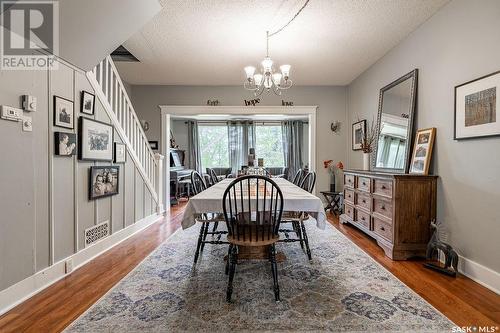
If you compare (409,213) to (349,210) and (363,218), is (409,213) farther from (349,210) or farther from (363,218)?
(349,210)

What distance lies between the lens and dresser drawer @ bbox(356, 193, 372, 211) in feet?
10.7

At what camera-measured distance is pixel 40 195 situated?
2.03m

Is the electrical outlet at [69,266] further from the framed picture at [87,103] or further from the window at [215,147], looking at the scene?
the window at [215,147]

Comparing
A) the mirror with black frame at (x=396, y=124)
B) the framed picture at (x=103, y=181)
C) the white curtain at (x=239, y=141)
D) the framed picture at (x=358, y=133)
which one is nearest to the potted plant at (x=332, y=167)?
the framed picture at (x=358, y=133)

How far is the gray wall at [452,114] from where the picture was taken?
82.2 inches

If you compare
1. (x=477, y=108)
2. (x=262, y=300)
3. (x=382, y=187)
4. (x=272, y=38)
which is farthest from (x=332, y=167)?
(x=262, y=300)

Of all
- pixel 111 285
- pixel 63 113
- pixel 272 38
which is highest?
pixel 272 38

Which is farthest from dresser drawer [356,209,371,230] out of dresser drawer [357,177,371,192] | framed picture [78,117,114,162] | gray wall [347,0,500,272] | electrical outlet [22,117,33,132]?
electrical outlet [22,117,33,132]

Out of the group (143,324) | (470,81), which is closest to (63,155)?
(143,324)

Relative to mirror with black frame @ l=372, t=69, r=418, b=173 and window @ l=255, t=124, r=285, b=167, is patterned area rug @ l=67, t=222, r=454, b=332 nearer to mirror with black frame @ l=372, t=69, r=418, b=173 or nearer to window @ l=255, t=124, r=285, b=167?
mirror with black frame @ l=372, t=69, r=418, b=173

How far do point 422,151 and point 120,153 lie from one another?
144 inches

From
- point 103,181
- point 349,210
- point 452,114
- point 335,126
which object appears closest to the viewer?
point 452,114

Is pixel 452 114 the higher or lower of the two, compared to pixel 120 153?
higher

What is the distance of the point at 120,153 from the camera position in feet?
A: 10.5
